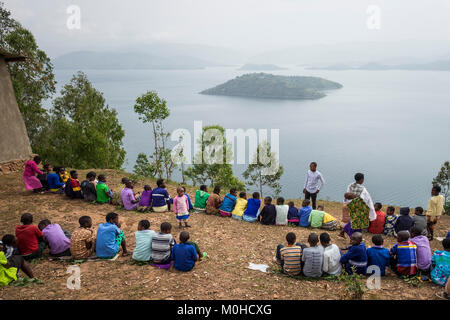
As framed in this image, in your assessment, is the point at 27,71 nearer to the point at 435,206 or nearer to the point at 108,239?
the point at 108,239

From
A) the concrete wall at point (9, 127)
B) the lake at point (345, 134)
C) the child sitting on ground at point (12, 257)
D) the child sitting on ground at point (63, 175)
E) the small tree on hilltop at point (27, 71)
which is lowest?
the lake at point (345, 134)

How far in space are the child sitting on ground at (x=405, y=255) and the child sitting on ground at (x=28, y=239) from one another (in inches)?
298

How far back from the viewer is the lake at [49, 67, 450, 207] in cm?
6606

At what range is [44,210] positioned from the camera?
9914 mm

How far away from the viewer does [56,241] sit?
A: 6895mm

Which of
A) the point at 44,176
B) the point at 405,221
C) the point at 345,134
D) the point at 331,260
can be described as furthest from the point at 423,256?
the point at 345,134

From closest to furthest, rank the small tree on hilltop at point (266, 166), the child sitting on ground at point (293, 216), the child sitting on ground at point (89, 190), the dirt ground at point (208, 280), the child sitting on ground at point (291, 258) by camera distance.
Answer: the dirt ground at point (208, 280) → the child sitting on ground at point (291, 258) → the child sitting on ground at point (293, 216) → the child sitting on ground at point (89, 190) → the small tree on hilltop at point (266, 166)

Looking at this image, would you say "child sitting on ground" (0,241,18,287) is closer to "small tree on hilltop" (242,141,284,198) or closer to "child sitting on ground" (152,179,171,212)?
"child sitting on ground" (152,179,171,212)

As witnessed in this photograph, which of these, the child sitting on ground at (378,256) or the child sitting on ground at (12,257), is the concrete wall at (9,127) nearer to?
the child sitting on ground at (12,257)

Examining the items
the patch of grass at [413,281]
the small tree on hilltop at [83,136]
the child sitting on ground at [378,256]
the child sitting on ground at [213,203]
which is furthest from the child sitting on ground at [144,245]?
the small tree on hilltop at [83,136]

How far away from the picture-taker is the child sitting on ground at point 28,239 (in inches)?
263

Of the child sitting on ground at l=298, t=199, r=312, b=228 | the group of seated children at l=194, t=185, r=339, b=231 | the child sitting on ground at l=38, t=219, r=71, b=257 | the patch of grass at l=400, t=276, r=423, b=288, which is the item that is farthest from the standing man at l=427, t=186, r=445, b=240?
the child sitting on ground at l=38, t=219, r=71, b=257
